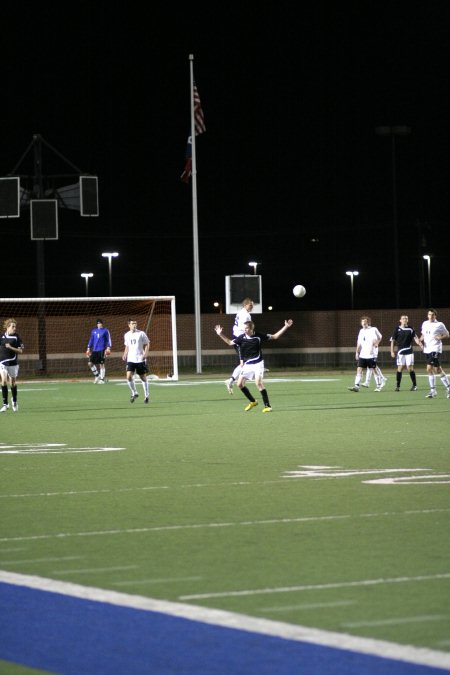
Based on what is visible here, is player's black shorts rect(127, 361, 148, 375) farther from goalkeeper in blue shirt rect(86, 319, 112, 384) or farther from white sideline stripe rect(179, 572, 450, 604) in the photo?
white sideline stripe rect(179, 572, 450, 604)

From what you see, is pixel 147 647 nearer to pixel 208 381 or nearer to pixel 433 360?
pixel 433 360

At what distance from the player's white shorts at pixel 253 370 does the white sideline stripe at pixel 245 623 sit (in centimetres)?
1772

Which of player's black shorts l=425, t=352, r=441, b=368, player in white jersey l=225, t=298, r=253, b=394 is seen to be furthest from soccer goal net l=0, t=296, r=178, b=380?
player's black shorts l=425, t=352, r=441, b=368

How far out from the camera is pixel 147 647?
5980mm

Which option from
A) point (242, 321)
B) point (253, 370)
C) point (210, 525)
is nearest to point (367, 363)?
point (242, 321)

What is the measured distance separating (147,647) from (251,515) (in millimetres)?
4705

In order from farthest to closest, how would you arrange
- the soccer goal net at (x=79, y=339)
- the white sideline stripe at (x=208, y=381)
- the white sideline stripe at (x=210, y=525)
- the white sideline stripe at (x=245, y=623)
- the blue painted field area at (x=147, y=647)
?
the soccer goal net at (x=79, y=339)
the white sideline stripe at (x=208, y=381)
the white sideline stripe at (x=210, y=525)
the white sideline stripe at (x=245, y=623)
the blue painted field area at (x=147, y=647)

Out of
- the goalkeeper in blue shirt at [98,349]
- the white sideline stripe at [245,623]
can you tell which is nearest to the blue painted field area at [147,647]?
the white sideline stripe at [245,623]

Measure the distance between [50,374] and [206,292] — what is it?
6480 centimetres

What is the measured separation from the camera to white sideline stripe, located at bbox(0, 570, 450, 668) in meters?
5.76

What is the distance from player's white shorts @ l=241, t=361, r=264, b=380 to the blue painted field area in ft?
61.0

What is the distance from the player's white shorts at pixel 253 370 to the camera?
25484mm

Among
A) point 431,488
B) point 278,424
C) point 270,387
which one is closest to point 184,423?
point 278,424

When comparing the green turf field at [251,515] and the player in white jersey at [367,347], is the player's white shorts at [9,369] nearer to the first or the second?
the green turf field at [251,515]
